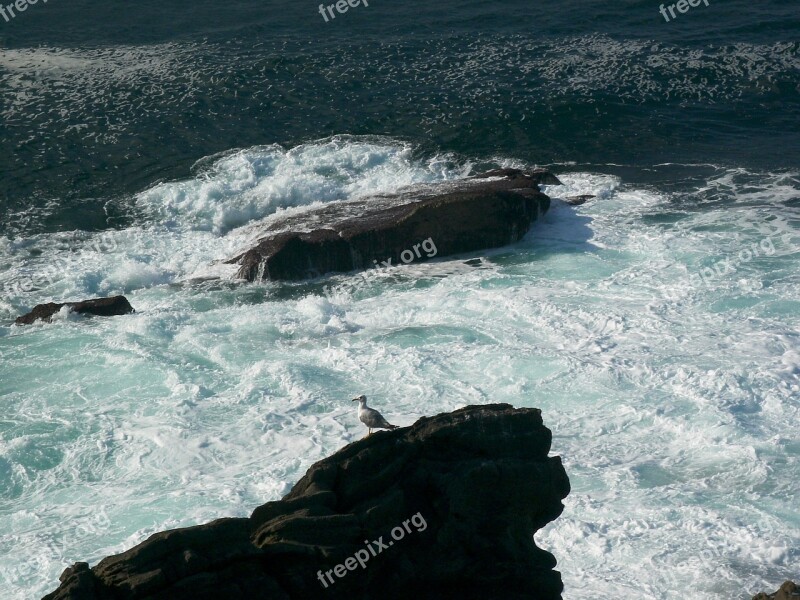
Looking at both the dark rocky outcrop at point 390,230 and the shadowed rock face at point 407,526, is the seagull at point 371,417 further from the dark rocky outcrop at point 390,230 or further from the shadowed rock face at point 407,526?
the dark rocky outcrop at point 390,230

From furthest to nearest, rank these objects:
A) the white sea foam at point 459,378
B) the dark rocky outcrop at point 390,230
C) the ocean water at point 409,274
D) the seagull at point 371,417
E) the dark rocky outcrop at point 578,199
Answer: the dark rocky outcrop at point 578,199 → the dark rocky outcrop at point 390,230 → the ocean water at point 409,274 → the white sea foam at point 459,378 → the seagull at point 371,417

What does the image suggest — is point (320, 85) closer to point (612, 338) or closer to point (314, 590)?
point (612, 338)

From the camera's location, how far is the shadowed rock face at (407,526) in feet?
33.6

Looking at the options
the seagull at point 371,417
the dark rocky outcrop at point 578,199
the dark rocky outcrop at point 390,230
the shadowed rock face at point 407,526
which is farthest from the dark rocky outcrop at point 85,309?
the shadowed rock face at point 407,526

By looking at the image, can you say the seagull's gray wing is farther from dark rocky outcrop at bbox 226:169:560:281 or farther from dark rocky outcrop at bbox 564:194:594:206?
dark rocky outcrop at bbox 564:194:594:206

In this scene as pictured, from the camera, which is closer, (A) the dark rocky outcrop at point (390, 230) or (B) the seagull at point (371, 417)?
(B) the seagull at point (371, 417)

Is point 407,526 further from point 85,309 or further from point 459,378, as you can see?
point 85,309

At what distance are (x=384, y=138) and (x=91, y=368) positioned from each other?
1308 cm

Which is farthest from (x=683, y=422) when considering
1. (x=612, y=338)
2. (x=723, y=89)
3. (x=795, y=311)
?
(x=723, y=89)

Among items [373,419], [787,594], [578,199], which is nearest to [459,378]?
[373,419]

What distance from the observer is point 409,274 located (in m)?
Result: 22.1

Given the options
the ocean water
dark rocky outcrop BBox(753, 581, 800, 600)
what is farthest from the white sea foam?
dark rocky outcrop BBox(753, 581, 800, 600)

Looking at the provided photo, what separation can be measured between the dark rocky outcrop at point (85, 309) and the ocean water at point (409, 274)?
1.08 ft

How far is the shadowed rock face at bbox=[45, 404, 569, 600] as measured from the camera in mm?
10242
